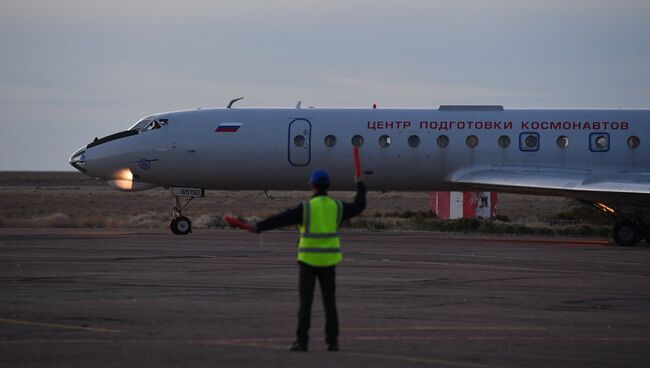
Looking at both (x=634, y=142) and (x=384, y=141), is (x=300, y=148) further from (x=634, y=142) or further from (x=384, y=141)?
(x=634, y=142)

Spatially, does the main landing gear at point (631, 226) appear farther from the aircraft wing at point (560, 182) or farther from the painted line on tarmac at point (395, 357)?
the painted line on tarmac at point (395, 357)

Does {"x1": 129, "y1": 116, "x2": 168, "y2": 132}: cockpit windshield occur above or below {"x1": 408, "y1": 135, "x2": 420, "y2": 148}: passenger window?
above

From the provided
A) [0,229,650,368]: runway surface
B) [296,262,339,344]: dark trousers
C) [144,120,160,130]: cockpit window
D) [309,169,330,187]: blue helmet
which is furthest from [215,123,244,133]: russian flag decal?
[296,262,339,344]: dark trousers

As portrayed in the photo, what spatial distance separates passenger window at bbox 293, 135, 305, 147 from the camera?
32062 millimetres

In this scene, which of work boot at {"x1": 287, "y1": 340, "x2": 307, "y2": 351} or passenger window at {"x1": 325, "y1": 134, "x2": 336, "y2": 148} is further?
passenger window at {"x1": 325, "y1": 134, "x2": 336, "y2": 148}

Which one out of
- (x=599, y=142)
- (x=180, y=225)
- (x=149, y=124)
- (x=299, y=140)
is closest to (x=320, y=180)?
(x=299, y=140)

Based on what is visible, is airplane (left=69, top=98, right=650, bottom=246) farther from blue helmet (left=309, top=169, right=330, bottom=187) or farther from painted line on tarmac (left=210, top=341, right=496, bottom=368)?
painted line on tarmac (left=210, top=341, right=496, bottom=368)

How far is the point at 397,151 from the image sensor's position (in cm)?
3170

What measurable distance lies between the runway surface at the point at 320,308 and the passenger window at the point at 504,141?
5.64m

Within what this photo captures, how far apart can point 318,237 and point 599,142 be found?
2060 cm

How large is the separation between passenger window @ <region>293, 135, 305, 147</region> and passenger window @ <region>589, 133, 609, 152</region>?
25.2ft

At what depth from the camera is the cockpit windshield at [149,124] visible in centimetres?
3331

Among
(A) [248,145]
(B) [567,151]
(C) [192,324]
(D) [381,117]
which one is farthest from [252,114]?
(C) [192,324]

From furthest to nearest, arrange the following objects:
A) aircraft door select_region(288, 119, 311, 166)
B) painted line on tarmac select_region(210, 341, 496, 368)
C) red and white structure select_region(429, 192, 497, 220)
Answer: red and white structure select_region(429, 192, 497, 220), aircraft door select_region(288, 119, 311, 166), painted line on tarmac select_region(210, 341, 496, 368)
